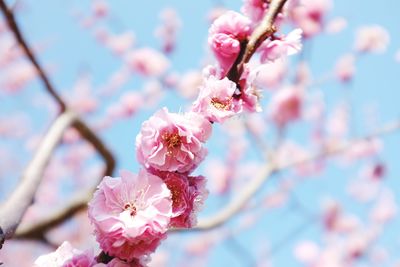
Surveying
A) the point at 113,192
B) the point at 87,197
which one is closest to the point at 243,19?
the point at 113,192

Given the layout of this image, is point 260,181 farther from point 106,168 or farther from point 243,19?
point 243,19

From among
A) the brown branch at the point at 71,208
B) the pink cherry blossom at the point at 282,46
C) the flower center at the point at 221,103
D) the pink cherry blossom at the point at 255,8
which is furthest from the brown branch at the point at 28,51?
the flower center at the point at 221,103

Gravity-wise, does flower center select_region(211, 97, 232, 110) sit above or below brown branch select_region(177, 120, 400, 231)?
below

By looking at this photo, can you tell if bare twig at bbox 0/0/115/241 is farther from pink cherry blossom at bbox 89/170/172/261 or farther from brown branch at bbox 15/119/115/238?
pink cherry blossom at bbox 89/170/172/261

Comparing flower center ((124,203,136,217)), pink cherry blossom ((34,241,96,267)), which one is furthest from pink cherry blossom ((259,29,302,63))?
pink cherry blossom ((34,241,96,267))

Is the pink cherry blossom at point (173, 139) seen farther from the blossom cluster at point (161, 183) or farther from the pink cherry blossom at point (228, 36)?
the pink cherry blossom at point (228, 36)
